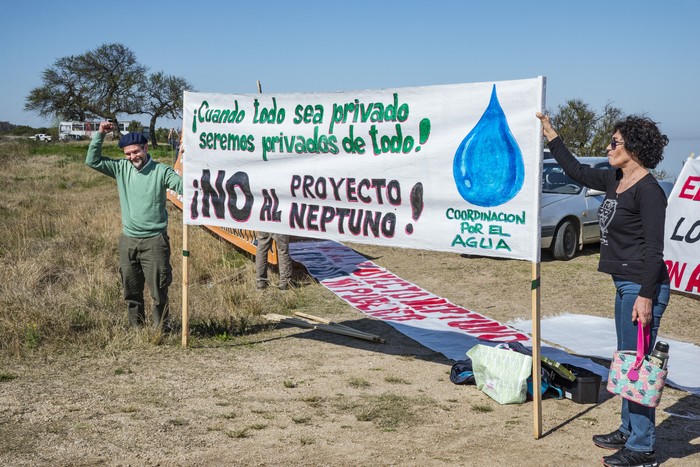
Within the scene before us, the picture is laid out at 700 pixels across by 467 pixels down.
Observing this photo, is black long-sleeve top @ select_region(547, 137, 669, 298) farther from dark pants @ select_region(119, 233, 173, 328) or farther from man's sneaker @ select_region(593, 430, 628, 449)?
dark pants @ select_region(119, 233, 173, 328)

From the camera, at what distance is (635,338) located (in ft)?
15.0

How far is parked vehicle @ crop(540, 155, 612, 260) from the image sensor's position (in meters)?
12.8

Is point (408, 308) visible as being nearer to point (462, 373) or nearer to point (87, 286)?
point (462, 373)

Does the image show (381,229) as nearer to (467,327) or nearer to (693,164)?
(467,327)

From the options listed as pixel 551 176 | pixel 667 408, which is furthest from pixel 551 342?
pixel 551 176

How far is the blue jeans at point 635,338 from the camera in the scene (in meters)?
4.52

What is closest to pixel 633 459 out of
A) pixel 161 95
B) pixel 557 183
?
pixel 557 183

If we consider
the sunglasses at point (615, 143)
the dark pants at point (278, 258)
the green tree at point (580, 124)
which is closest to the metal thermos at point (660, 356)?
the sunglasses at point (615, 143)

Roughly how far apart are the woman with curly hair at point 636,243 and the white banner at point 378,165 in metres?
0.65

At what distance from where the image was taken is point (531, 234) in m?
5.21

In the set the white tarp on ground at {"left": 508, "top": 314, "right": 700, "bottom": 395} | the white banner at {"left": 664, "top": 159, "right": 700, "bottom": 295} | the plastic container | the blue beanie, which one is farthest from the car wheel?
the blue beanie

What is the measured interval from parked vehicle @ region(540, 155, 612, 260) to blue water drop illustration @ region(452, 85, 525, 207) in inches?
287

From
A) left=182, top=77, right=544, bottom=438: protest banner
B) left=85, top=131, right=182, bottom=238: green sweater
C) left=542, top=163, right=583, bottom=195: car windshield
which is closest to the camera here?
left=182, top=77, right=544, bottom=438: protest banner

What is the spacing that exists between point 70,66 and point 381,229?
65811 mm
